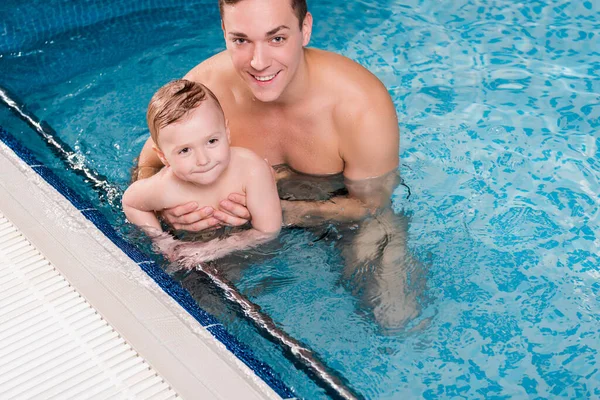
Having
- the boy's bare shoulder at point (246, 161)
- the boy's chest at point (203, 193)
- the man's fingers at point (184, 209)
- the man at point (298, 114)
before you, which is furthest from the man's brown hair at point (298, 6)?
the man's fingers at point (184, 209)

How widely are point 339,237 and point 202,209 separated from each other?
0.65 m

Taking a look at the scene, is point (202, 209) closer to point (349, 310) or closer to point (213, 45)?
point (349, 310)

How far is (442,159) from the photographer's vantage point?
410 cm

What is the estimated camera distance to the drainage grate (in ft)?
7.52

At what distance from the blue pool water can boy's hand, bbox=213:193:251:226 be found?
0.23 m

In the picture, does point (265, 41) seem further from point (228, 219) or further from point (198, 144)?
point (228, 219)

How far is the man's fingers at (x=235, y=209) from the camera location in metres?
3.17

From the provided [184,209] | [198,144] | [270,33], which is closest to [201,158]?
[198,144]

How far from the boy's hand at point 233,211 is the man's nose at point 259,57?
56cm

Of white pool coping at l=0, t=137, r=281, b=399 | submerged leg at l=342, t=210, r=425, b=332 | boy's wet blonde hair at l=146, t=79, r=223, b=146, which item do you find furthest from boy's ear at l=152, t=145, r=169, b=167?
submerged leg at l=342, t=210, r=425, b=332

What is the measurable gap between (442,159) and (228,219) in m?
1.48

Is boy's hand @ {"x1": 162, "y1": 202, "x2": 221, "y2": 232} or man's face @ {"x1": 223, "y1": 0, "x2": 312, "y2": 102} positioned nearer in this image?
man's face @ {"x1": 223, "y1": 0, "x2": 312, "y2": 102}

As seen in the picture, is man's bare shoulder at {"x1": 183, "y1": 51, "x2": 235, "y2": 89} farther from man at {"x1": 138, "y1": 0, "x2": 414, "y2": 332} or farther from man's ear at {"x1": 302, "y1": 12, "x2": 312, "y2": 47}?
man's ear at {"x1": 302, "y1": 12, "x2": 312, "y2": 47}

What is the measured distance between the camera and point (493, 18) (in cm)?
531
